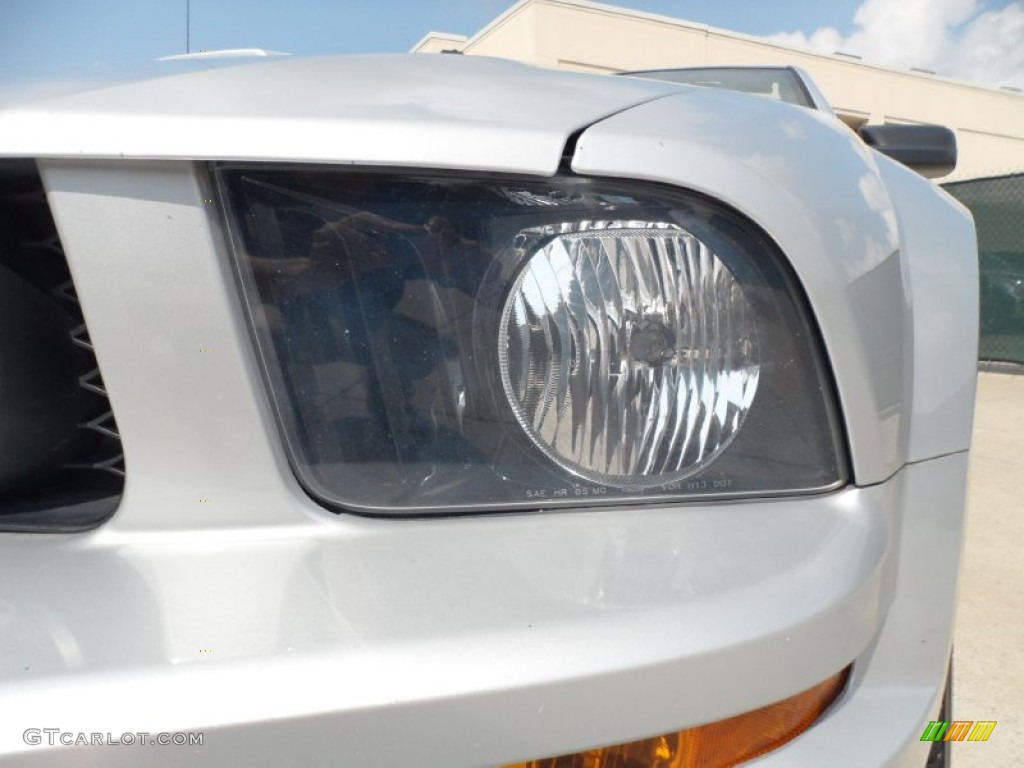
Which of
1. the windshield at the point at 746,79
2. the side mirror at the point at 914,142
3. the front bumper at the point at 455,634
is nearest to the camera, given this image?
the front bumper at the point at 455,634

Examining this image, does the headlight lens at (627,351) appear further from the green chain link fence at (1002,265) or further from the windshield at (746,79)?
the green chain link fence at (1002,265)

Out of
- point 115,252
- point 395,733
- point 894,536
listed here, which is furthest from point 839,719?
point 115,252

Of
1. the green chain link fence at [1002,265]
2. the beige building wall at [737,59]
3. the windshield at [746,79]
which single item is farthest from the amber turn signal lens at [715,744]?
the beige building wall at [737,59]

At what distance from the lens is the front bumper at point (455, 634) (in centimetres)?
65

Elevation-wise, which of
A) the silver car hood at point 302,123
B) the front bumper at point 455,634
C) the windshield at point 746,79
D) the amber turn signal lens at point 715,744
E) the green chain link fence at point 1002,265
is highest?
the silver car hood at point 302,123

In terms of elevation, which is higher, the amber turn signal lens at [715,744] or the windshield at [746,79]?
the windshield at [746,79]

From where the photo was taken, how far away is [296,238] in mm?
841

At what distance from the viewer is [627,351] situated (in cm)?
88

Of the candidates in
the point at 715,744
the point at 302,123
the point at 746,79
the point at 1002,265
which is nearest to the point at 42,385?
the point at 302,123

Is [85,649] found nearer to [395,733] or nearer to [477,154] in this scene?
[395,733]

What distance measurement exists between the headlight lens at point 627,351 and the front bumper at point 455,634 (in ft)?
0.24

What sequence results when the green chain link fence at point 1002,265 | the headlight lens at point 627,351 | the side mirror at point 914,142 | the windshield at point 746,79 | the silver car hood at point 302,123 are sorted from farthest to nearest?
the green chain link fence at point 1002,265 < the windshield at point 746,79 < the side mirror at point 914,142 < the headlight lens at point 627,351 < the silver car hood at point 302,123

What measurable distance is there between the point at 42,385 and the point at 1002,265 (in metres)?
10.2

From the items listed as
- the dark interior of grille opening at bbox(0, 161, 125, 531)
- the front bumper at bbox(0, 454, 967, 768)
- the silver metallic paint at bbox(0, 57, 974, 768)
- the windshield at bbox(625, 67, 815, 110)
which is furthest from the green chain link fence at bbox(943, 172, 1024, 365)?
the dark interior of grille opening at bbox(0, 161, 125, 531)
